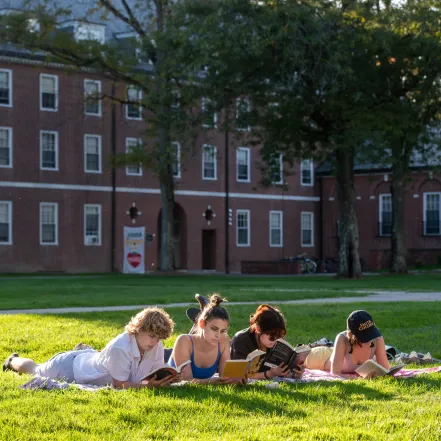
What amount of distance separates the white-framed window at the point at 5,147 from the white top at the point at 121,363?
42.8 metres

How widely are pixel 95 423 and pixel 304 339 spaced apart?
25.5 feet

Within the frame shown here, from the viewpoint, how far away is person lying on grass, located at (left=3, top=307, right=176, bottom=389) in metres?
9.45

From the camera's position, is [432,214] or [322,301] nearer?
[322,301]

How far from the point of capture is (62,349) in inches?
549

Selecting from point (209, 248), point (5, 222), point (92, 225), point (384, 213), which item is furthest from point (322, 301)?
point (384, 213)

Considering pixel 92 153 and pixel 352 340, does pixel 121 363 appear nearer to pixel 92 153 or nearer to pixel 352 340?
pixel 352 340

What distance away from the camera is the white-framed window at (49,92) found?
2083 inches

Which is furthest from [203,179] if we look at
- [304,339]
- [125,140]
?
[304,339]

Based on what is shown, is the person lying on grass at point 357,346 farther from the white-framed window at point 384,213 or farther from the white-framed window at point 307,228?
the white-framed window at point 307,228

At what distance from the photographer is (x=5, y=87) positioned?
51.5 m

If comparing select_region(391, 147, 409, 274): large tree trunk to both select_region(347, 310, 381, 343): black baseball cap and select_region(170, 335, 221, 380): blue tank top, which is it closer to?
select_region(347, 310, 381, 343): black baseball cap

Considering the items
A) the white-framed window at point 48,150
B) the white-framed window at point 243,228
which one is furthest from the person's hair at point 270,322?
the white-framed window at point 243,228

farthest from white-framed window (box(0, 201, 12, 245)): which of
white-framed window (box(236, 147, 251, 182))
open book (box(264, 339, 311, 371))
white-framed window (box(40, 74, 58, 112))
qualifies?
open book (box(264, 339, 311, 371))

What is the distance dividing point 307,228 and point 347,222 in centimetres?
2444
